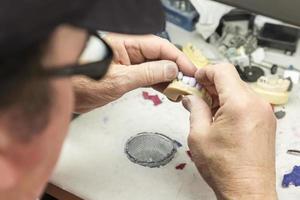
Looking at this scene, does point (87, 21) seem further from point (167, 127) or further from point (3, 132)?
point (167, 127)

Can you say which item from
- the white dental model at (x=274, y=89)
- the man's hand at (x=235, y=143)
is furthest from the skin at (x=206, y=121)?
the white dental model at (x=274, y=89)

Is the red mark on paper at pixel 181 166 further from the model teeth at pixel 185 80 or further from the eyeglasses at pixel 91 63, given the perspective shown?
the eyeglasses at pixel 91 63

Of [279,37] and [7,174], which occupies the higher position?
[7,174]

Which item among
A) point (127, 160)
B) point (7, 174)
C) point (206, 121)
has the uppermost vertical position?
point (7, 174)

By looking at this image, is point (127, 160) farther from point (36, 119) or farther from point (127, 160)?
point (36, 119)

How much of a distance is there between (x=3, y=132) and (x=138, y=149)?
1.53 ft

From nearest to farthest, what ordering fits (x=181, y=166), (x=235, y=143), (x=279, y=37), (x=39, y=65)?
(x=39, y=65)
(x=235, y=143)
(x=181, y=166)
(x=279, y=37)

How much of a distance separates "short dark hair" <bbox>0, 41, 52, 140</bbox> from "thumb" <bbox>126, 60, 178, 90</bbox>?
0.39 metres

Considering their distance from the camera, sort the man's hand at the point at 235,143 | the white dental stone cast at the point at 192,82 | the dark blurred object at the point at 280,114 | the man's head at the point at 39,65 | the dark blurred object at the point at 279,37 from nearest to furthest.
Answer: the man's head at the point at 39,65, the man's hand at the point at 235,143, the white dental stone cast at the point at 192,82, the dark blurred object at the point at 280,114, the dark blurred object at the point at 279,37

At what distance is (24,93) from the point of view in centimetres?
46

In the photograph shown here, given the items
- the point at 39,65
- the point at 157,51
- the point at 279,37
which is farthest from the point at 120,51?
the point at 39,65

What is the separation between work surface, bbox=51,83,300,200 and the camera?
0.86m

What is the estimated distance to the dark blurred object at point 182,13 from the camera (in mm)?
1210

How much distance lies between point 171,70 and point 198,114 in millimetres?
85
